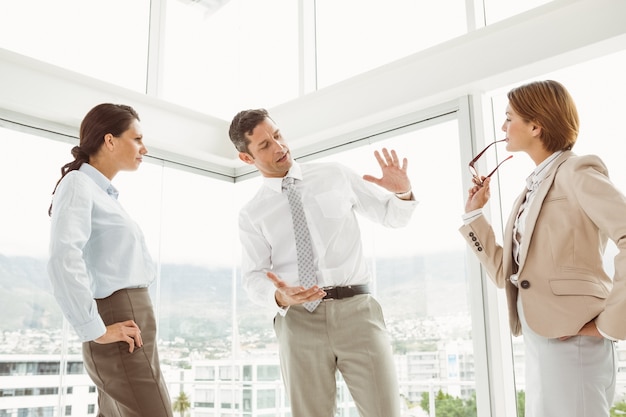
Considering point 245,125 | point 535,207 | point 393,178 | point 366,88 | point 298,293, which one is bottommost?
point 298,293

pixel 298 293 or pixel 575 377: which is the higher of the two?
pixel 298 293

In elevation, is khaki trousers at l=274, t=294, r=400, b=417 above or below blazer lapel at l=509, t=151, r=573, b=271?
below

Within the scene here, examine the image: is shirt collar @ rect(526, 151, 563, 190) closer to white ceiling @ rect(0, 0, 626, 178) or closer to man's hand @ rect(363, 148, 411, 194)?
man's hand @ rect(363, 148, 411, 194)

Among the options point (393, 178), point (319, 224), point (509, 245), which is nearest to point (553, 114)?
point (509, 245)

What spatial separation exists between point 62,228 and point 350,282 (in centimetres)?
97

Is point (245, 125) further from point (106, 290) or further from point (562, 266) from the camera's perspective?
point (562, 266)

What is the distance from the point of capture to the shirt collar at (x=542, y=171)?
1.76 meters

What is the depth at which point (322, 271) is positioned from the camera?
2123 millimetres

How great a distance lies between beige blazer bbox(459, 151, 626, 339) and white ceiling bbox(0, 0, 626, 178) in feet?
4.39

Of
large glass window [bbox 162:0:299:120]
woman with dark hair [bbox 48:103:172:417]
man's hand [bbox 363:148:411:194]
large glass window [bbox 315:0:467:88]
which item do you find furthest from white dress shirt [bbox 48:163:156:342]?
large glass window [bbox 162:0:299:120]

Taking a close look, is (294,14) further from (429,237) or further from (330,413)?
(330,413)

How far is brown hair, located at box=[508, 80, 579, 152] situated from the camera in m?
1.76

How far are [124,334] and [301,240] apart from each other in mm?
708

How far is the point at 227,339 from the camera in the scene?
4.68 metres
